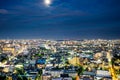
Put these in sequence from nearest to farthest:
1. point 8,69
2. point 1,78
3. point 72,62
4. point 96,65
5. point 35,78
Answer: point 1,78 < point 35,78 < point 8,69 < point 96,65 < point 72,62

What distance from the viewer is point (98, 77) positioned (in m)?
13.3

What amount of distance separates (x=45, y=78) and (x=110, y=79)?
398 centimetres

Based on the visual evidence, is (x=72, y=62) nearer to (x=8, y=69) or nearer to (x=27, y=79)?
(x=8, y=69)

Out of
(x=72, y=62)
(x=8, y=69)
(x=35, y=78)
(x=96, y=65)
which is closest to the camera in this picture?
(x=35, y=78)

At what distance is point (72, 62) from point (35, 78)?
263 inches

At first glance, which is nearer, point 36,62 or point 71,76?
point 71,76

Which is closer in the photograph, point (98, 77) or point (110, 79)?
point (110, 79)

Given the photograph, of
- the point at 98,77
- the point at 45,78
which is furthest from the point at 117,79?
the point at 45,78

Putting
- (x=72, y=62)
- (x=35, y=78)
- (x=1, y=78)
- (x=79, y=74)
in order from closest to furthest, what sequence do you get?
1. (x=1, y=78)
2. (x=35, y=78)
3. (x=79, y=74)
4. (x=72, y=62)

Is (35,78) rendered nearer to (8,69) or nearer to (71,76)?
(71,76)

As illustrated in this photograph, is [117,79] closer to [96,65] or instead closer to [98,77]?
[98,77]

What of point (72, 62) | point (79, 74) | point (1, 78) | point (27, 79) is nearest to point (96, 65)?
point (72, 62)

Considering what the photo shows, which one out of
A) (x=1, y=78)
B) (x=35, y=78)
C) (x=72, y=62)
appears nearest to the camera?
(x=1, y=78)

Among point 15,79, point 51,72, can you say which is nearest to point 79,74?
point 51,72
